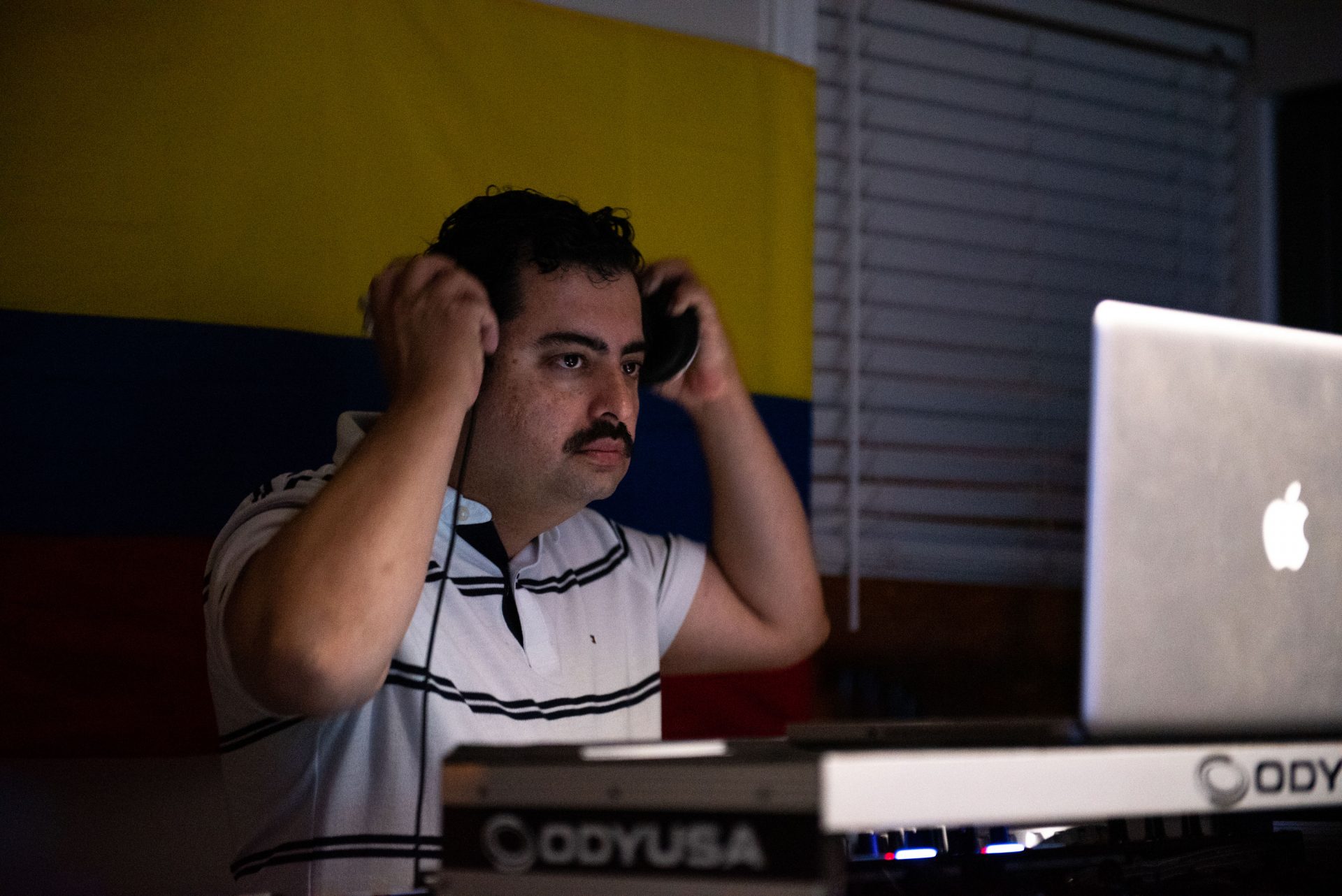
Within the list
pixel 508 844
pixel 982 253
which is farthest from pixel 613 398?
pixel 982 253

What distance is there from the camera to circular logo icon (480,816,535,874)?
0.76 metres

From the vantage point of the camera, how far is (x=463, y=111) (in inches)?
75.2

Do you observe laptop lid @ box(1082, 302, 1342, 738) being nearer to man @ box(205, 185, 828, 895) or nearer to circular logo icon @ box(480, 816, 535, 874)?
circular logo icon @ box(480, 816, 535, 874)

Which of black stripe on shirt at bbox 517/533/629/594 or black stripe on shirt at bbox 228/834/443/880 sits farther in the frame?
black stripe on shirt at bbox 517/533/629/594

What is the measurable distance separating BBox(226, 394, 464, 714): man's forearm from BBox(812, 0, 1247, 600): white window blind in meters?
1.27

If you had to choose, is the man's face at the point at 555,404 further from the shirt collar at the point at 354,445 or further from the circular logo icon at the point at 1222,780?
the circular logo icon at the point at 1222,780

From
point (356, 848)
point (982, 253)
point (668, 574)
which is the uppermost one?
point (982, 253)

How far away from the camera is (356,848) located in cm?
129

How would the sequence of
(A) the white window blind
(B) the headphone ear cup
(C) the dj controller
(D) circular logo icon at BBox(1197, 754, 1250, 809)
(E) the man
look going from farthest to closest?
(A) the white window blind → (B) the headphone ear cup → (E) the man → (D) circular logo icon at BBox(1197, 754, 1250, 809) → (C) the dj controller

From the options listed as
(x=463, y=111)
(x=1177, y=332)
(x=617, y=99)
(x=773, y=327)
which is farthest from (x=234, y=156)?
(x=1177, y=332)

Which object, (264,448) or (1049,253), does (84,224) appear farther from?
(1049,253)

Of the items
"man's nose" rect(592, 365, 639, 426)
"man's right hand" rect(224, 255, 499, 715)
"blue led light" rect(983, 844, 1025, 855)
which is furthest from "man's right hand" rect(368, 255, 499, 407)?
"blue led light" rect(983, 844, 1025, 855)

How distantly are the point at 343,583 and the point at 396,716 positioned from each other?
1.04 feet

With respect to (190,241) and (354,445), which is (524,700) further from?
(190,241)
